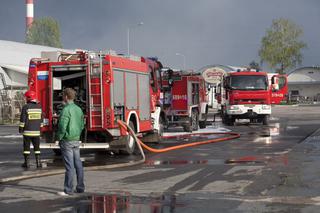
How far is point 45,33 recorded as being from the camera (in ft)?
418

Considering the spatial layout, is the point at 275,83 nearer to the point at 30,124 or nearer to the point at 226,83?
the point at 226,83

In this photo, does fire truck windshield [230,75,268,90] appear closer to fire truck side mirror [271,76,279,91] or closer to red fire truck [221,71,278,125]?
red fire truck [221,71,278,125]

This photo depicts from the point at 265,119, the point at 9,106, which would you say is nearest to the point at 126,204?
the point at 265,119

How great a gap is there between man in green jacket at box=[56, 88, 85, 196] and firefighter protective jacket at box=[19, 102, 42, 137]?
397 centimetres

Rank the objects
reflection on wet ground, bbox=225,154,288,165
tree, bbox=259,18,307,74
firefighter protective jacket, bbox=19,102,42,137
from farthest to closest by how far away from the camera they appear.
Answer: tree, bbox=259,18,307,74
reflection on wet ground, bbox=225,154,288,165
firefighter protective jacket, bbox=19,102,42,137

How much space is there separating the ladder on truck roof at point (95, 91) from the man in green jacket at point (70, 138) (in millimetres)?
5030

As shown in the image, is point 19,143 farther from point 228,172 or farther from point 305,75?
point 305,75

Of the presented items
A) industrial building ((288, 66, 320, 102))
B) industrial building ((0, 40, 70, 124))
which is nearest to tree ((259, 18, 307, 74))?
industrial building ((288, 66, 320, 102))

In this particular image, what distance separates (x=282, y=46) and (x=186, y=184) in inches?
3497

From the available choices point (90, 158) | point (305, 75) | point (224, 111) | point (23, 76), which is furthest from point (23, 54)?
point (305, 75)

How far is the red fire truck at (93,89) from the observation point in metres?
14.3

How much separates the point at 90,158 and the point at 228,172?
4.95 m

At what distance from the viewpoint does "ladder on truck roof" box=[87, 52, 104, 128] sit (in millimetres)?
14242

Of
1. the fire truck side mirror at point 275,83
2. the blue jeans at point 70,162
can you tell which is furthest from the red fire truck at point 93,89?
the fire truck side mirror at point 275,83
